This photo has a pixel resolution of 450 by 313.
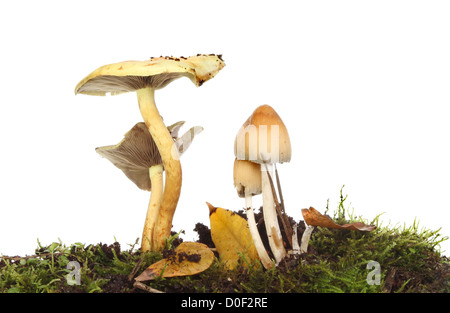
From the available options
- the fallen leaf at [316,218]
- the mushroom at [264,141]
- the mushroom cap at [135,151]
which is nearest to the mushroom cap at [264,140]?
the mushroom at [264,141]

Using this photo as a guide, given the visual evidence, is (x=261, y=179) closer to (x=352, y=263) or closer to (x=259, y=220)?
(x=259, y=220)

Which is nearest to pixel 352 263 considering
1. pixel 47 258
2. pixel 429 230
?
pixel 429 230

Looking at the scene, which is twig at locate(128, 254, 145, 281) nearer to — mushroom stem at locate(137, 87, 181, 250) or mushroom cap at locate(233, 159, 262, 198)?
mushroom stem at locate(137, 87, 181, 250)

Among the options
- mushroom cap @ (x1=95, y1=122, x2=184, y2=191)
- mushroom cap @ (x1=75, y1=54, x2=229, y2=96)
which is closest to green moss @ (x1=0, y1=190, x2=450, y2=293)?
mushroom cap @ (x1=95, y1=122, x2=184, y2=191)

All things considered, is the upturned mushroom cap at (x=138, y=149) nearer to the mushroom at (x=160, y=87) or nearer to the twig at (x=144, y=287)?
the mushroom at (x=160, y=87)
